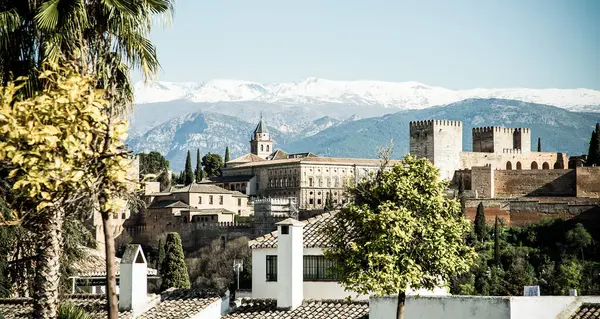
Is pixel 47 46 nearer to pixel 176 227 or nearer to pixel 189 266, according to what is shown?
pixel 189 266

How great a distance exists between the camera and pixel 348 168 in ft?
427

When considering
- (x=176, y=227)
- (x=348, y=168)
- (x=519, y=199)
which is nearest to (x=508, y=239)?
(x=519, y=199)

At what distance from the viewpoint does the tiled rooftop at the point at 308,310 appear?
1875 cm

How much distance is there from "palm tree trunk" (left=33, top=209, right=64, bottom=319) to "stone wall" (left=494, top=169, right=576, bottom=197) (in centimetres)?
8734

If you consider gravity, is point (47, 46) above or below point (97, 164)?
above

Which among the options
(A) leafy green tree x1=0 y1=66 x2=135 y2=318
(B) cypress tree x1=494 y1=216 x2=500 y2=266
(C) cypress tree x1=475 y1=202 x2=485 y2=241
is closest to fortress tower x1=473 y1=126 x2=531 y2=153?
(C) cypress tree x1=475 y1=202 x2=485 y2=241

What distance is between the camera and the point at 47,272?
11.8m

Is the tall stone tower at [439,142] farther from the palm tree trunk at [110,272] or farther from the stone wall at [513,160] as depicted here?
the palm tree trunk at [110,272]

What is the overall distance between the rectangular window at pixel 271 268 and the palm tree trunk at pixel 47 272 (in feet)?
32.6

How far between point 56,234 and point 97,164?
5.99 feet

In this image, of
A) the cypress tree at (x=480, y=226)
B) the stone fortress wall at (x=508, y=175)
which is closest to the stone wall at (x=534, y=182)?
the stone fortress wall at (x=508, y=175)

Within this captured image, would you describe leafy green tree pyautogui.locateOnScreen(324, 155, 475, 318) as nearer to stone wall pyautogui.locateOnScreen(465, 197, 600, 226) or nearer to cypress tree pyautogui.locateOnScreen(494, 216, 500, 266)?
cypress tree pyautogui.locateOnScreen(494, 216, 500, 266)

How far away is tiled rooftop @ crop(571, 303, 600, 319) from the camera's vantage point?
17.3m

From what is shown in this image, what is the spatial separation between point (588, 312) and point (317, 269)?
6.26 meters
